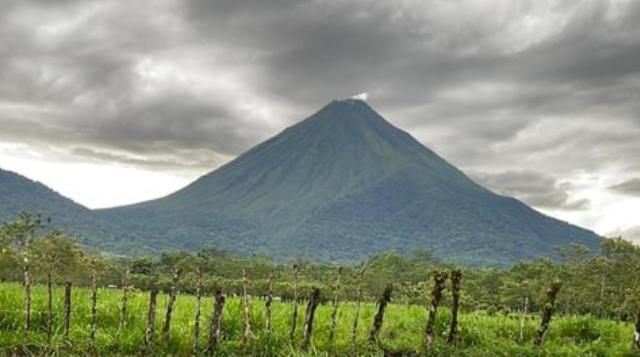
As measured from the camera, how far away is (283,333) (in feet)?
54.5

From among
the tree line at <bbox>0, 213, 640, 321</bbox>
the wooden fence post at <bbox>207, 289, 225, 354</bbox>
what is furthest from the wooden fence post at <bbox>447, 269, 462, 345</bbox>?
the tree line at <bbox>0, 213, 640, 321</bbox>

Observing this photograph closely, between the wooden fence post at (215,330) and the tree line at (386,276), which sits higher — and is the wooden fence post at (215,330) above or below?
below

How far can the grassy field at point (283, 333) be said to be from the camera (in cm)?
1495

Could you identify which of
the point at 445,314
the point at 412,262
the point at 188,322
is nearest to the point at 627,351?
the point at 445,314

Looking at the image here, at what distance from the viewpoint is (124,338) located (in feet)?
49.7

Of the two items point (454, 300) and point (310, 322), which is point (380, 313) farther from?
point (454, 300)

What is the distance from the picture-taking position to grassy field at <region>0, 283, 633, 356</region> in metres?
15.0

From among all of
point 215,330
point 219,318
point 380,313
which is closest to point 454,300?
point 380,313

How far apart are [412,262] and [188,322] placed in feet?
319

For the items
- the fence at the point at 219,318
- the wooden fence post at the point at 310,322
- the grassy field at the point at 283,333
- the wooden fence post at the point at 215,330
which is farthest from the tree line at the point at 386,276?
the wooden fence post at the point at 215,330

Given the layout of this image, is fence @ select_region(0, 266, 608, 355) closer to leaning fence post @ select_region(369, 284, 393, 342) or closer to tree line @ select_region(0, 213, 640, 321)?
leaning fence post @ select_region(369, 284, 393, 342)

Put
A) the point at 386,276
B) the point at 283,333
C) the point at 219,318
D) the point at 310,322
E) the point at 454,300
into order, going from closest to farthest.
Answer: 1. the point at 219,318
2. the point at 310,322
3. the point at 454,300
4. the point at 283,333
5. the point at 386,276

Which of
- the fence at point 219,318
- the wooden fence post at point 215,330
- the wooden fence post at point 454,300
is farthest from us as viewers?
the wooden fence post at point 454,300

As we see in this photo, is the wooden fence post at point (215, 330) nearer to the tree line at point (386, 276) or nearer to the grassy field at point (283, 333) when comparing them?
the grassy field at point (283, 333)
